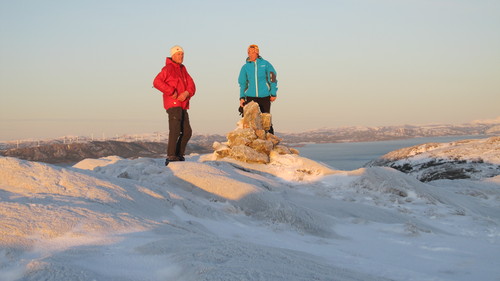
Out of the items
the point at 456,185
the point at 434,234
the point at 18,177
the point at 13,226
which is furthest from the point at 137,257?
the point at 456,185

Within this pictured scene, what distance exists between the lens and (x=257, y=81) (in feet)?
36.2

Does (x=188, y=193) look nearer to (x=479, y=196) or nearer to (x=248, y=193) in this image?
(x=248, y=193)

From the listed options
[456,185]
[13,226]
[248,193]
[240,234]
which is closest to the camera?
[13,226]

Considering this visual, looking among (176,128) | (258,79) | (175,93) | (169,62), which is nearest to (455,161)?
(258,79)

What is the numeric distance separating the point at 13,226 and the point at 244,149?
7.08 meters

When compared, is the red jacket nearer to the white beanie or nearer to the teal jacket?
the white beanie

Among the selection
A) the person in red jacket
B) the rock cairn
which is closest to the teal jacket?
the rock cairn

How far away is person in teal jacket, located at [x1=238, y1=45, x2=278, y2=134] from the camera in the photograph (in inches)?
431

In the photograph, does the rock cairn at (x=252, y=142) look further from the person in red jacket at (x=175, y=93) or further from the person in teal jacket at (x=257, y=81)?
the person in red jacket at (x=175, y=93)

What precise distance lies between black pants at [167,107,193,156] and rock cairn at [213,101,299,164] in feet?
3.84

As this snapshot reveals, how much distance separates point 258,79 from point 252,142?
72.1 inches

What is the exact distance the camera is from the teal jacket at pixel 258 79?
35.9 feet

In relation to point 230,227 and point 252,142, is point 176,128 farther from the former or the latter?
point 230,227

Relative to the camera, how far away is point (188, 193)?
5.85m
